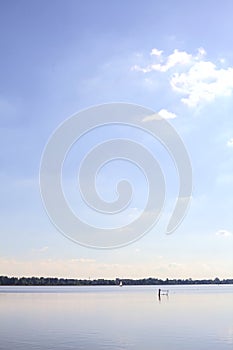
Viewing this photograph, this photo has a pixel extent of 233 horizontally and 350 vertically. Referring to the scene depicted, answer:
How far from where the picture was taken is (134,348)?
103 ft

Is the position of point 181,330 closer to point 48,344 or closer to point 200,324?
point 200,324

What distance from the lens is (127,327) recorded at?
44406 millimetres

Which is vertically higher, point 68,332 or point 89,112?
point 89,112

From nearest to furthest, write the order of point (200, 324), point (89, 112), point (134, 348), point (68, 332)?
point (134, 348) < point (89, 112) < point (68, 332) < point (200, 324)

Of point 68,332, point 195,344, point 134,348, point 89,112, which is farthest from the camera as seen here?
point 68,332

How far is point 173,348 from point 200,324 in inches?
650

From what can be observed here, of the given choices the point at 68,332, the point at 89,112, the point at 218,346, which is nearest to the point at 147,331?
the point at 68,332

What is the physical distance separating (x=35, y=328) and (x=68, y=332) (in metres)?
4.27

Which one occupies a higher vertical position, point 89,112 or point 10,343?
point 89,112

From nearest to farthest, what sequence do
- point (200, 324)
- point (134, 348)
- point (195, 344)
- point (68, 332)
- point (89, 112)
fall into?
point (134, 348) < point (195, 344) < point (89, 112) < point (68, 332) < point (200, 324)

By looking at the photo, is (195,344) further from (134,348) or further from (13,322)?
(13,322)

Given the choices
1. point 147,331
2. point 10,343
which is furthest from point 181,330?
point 10,343

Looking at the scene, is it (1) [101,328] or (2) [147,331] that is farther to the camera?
(1) [101,328]

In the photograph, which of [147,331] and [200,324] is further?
[200,324]
